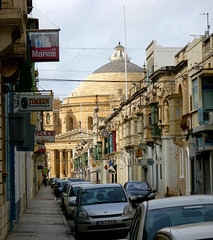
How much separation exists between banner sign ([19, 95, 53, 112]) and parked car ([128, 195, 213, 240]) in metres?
14.1

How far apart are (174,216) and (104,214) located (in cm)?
923

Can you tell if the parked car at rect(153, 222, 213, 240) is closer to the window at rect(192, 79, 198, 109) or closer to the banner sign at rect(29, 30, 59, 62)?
the banner sign at rect(29, 30, 59, 62)

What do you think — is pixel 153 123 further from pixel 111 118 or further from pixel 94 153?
pixel 94 153

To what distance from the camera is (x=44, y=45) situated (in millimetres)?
16906

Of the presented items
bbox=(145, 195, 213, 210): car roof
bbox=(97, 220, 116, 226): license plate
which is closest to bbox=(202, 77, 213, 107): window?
bbox=(97, 220, 116, 226): license plate

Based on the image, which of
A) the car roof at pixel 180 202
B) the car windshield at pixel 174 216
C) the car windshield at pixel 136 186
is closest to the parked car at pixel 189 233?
the car windshield at pixel 174 216

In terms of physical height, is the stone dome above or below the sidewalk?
above

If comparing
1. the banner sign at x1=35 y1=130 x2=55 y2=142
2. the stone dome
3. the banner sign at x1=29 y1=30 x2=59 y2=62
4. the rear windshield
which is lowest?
the rear windshield

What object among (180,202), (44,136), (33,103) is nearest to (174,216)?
Answer: (180,202)

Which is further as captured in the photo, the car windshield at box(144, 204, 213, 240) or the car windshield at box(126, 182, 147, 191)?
the car windshield at box(126, 182, 147, 191)

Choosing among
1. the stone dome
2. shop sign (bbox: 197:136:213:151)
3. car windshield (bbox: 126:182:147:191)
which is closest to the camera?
shop sign (bbox: 197:136:213:151)

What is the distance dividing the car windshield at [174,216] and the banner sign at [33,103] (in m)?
14.2

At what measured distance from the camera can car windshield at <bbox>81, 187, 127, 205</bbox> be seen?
58.2 feet

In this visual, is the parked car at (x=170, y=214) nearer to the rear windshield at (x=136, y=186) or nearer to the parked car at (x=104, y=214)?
the parked car at (x=104, y=214)
